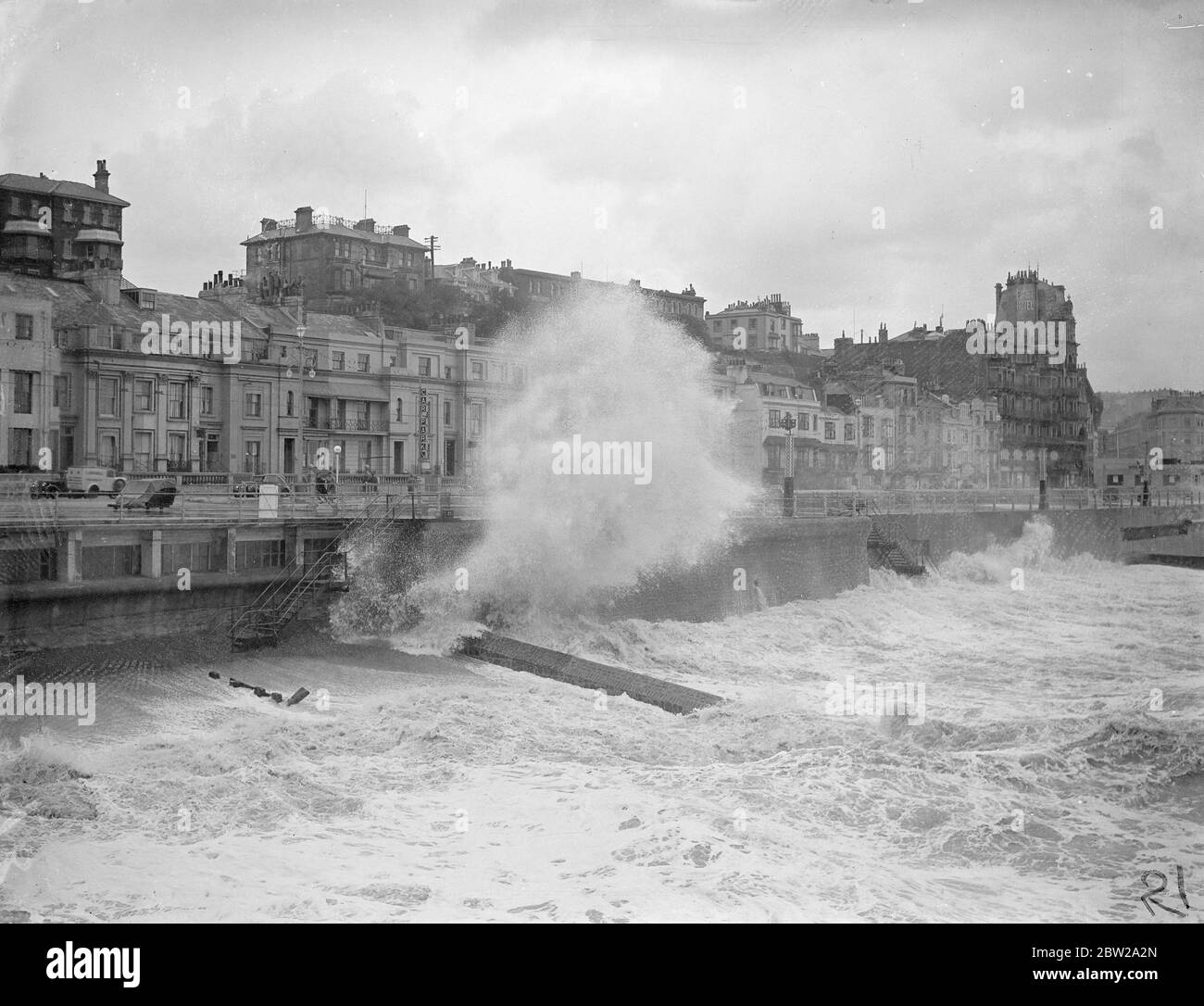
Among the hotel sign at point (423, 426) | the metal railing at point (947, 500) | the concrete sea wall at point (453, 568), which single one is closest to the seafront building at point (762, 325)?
the metal railing at point (947, 500)

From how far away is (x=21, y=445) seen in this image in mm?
12766

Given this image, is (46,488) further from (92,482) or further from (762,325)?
(762,325)

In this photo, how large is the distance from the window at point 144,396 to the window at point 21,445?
1627 millimetres

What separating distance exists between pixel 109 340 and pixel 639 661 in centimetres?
729

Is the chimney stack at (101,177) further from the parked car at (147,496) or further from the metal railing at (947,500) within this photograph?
the metal railing at (947,500)

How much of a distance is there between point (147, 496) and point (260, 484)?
2.08 meters

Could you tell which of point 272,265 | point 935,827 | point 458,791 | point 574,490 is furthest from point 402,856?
point 272,265

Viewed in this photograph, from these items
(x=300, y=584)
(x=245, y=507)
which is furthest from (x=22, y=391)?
(x=300, y=584)

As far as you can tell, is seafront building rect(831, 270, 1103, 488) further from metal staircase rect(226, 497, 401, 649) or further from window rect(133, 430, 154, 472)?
window rect(133, 430, 154, 472)

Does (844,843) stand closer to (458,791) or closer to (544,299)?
(458,791)

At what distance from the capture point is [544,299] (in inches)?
944

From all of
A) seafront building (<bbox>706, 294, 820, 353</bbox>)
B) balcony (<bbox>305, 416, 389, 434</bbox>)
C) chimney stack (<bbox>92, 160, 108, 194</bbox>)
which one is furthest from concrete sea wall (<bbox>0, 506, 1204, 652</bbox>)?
seafront building (<bbox>706, 294, 820, 353</bbox>)

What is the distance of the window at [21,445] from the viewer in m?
12.6

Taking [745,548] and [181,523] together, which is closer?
[181,523]
